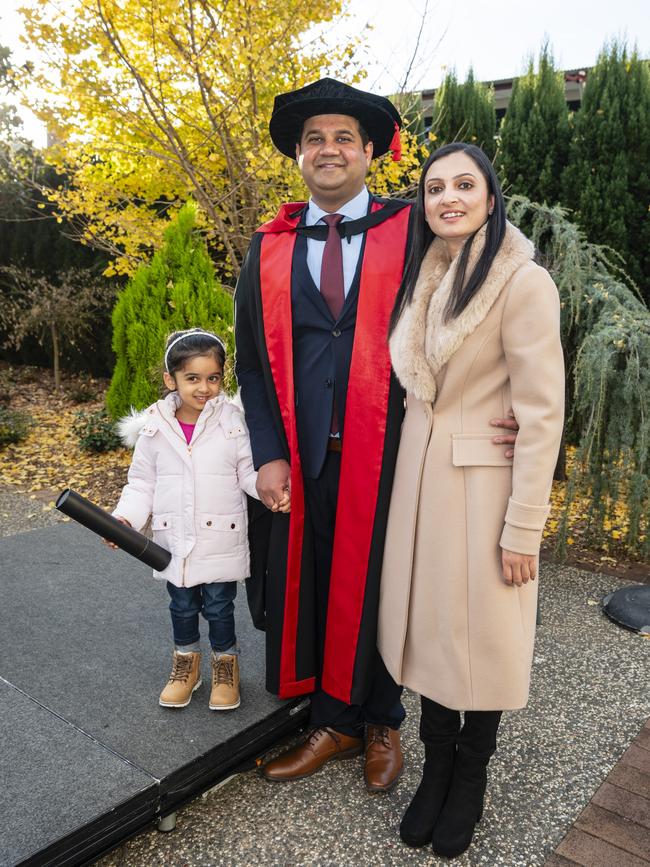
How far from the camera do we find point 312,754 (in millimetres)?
2512

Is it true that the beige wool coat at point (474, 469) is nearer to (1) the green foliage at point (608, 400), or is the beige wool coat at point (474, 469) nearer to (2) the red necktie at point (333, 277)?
(2) the red necktie at point (333, 277)

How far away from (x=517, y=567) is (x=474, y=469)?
0.27 metres

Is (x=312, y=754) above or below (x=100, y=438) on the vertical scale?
above

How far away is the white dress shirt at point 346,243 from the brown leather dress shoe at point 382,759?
4.86 feet

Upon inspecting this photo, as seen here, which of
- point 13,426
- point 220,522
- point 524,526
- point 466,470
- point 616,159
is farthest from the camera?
point 13,426

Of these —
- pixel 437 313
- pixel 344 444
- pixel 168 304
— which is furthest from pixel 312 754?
pixel 168 304

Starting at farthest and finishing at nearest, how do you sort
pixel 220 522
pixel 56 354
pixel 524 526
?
1. pixel 56 354
2. pixel 220 522
3. pixel 524 526

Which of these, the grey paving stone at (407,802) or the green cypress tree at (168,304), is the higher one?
the green cypress tree at (168,304)

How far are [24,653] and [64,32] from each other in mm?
4401


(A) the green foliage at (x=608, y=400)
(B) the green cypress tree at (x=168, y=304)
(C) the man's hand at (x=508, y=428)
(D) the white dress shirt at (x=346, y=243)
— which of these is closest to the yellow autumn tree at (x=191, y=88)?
(B) the green cypress tree at (x=168, y=304)

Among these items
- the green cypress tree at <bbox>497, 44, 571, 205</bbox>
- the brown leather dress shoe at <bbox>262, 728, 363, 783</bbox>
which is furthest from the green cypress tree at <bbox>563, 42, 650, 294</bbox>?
the brown leather dress shoe at <bbox>262, 728, 363, 783</bbox>

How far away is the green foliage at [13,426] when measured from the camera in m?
7.54

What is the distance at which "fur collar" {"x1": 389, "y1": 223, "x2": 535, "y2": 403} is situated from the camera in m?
1.91

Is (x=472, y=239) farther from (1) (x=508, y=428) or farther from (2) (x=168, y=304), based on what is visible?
(2) (x=168, y=304)
